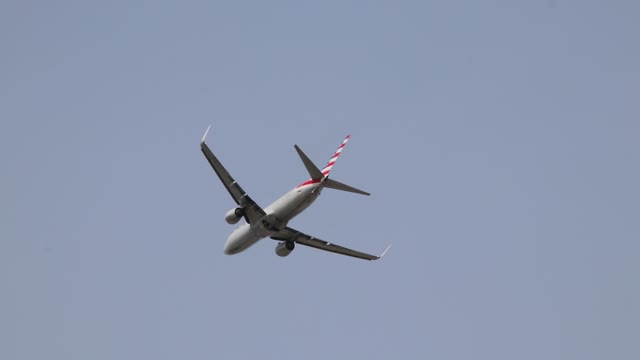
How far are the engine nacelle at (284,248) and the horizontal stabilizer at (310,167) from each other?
1111cm

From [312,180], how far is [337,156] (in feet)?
14.1

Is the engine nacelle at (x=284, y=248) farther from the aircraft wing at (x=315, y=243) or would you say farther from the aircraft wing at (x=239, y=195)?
the aircraft wing at (x=239, y=195)

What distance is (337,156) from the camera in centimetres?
7256

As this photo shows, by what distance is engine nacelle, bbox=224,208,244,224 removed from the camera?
73250mm

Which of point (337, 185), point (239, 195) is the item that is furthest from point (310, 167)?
point (239, 195)

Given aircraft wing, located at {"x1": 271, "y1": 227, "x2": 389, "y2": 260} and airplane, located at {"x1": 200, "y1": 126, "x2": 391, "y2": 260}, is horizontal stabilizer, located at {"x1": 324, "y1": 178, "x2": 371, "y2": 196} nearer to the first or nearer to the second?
airplane, located at {"x1": 200, "y1": 126, "x2": 391, "y2": 260}

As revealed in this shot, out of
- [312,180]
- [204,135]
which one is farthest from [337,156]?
[204,135]

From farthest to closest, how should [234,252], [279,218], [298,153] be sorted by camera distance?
[234,252]
[279,218]
[298,153]

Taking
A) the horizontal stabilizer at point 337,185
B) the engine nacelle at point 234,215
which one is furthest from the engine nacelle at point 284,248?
the horizontal stabilizer at point 337,185

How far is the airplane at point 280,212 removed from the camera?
226 feet

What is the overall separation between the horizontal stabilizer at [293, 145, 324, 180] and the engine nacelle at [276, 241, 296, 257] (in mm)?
11111

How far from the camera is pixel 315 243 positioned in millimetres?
80000

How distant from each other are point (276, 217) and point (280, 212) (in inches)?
28.3

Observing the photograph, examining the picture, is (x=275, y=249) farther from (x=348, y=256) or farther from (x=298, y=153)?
(x=298, y=153)
